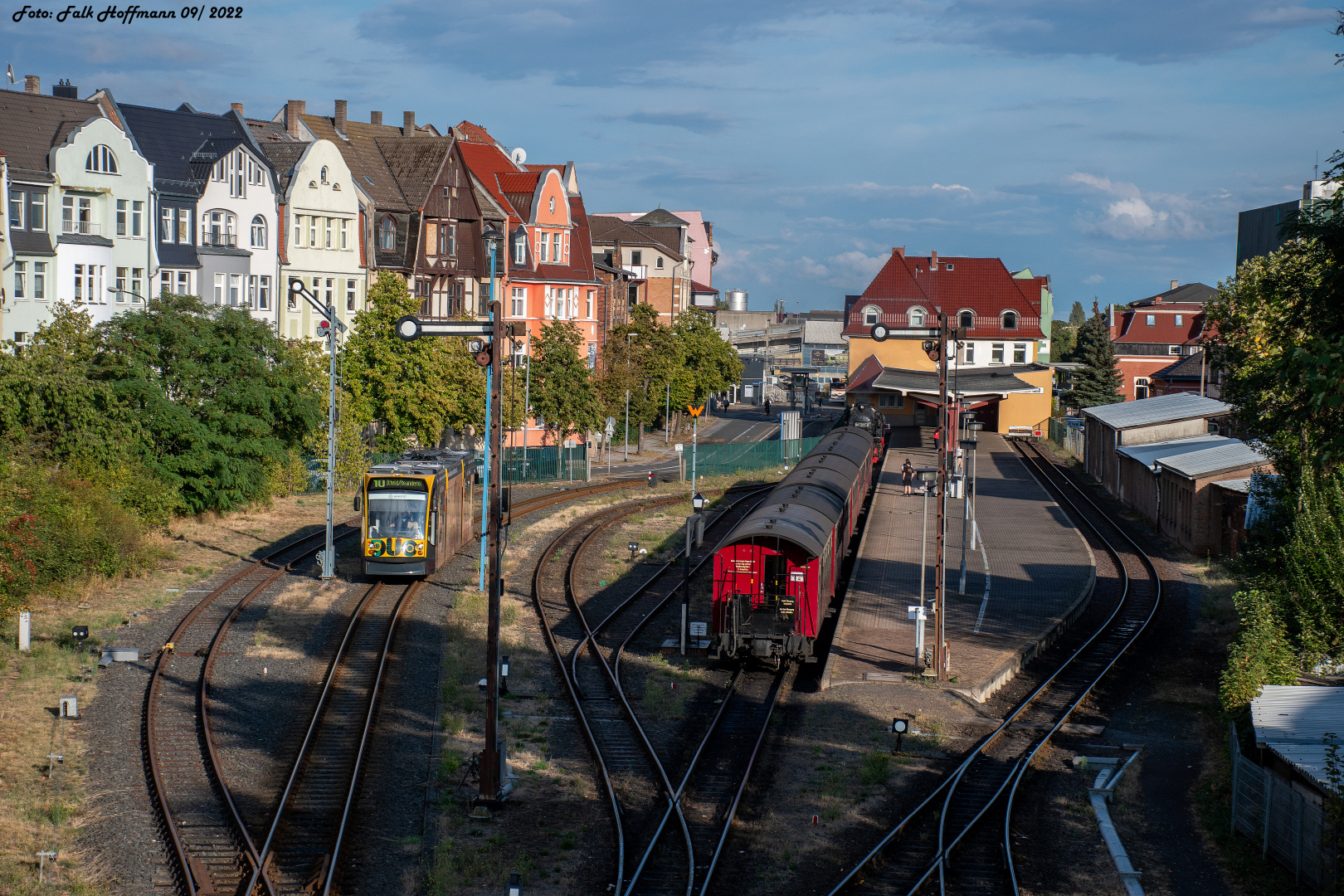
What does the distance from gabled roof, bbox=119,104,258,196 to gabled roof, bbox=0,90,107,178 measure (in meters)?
3.68

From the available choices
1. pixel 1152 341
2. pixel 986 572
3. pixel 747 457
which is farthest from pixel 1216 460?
pixel 1152 341

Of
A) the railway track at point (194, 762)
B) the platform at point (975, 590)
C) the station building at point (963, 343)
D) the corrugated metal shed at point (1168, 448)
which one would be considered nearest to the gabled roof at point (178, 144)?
Answer: the railway track at point (194, 762)

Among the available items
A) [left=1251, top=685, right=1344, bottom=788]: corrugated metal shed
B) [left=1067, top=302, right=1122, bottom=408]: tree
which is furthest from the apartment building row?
[left=1067, top=302, right=1122, bottom=408]: tree

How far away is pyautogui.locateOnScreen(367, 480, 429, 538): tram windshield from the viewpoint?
28.3m

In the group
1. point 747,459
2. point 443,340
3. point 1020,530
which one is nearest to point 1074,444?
point 747,459

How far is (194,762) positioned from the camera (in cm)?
1705

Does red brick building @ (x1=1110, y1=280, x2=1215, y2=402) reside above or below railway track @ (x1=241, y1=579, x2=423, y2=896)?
above

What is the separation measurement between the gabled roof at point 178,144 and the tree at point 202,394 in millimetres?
14066

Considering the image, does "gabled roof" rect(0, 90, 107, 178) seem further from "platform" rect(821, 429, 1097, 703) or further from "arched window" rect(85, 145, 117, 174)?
"platform" rect(821, 429, 1097, 703)

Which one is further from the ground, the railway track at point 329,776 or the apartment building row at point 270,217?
the apartment building row at point 270,217

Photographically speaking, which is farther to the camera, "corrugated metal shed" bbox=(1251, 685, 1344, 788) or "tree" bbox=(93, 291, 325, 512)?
"tree" bbox=(93, 291, 325, 512)

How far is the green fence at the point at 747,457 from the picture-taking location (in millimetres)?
59531

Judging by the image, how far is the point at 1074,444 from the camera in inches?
2694

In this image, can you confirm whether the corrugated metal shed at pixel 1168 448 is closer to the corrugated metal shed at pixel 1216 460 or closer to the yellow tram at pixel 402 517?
the corrugated metal shed at pixel 1216 460
